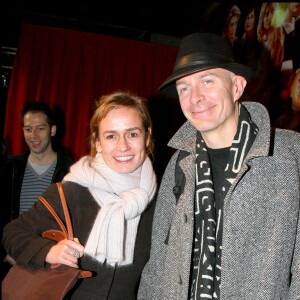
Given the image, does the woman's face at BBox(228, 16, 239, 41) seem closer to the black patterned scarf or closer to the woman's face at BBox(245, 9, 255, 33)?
the woman's face at BBox(245, 9, 255, 33)

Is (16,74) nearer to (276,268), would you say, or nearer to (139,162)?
(139,162)

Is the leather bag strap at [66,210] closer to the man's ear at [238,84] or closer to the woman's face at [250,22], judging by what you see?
Answer: the man's ear at [238,84]

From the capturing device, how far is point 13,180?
260 cm

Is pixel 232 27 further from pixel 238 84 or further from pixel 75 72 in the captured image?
pixel 238 84

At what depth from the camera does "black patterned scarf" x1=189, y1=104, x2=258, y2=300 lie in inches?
48.4

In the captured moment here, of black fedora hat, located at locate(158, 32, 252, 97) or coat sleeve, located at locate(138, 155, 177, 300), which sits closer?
black fedora hat, located at locate(158, 32, 252, 97)

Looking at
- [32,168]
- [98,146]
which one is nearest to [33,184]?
[32,168]

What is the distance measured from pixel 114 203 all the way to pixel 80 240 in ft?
0.68

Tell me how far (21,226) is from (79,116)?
3.31 m

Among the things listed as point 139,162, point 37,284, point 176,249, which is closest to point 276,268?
point 176,249

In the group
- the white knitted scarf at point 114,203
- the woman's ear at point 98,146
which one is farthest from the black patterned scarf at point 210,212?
the woman's ear at point 98,146

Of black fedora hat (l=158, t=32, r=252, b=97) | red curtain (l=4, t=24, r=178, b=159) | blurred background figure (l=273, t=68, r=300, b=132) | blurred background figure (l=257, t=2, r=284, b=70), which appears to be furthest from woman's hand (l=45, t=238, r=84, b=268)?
red curtain (l=4, t=24, r=178, b=159)

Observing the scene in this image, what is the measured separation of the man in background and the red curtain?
1.53m

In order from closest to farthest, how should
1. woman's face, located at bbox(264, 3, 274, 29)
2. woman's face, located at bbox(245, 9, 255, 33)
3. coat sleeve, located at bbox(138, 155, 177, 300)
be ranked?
coat sleeve, located at bbox(138, 155, 177, 300) → woman's face, located at bbox(264, 3, 274, 29) → woman's face, located at bbox(245, 9, 255, 33)
